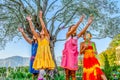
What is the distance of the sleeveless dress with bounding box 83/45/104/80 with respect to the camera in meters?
8.51

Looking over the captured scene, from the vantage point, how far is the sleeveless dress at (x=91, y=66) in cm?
851

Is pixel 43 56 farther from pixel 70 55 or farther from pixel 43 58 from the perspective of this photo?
pixel 70 55

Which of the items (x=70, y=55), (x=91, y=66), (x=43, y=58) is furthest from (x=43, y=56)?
(x=91, y=66)

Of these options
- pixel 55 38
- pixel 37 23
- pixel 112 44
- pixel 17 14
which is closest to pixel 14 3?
pixel 17 14

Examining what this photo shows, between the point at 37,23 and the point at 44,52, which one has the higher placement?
the point at 37,23

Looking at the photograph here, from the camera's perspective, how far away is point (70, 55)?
27.9 feet

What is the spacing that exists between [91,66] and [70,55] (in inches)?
23.8

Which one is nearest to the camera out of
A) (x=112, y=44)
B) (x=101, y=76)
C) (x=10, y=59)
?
(x=101, y=76)

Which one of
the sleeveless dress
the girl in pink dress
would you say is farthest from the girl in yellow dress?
the sleeveless dress

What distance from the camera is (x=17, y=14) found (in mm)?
20953

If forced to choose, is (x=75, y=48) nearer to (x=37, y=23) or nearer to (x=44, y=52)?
(x=44, y=52)

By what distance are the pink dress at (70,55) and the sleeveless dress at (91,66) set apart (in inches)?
11.2

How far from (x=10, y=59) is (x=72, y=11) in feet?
24.7

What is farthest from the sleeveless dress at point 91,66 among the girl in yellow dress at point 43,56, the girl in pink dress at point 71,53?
the girl in yellow dress at point 43,56
